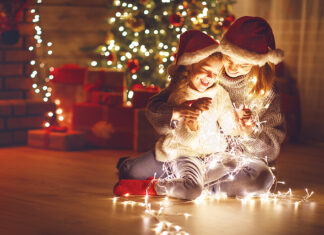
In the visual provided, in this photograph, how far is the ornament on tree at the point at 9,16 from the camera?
4.09 metres

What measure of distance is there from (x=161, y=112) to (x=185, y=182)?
332 mm

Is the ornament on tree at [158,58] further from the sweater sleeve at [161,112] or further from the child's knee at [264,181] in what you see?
the child's knee at [264,181]

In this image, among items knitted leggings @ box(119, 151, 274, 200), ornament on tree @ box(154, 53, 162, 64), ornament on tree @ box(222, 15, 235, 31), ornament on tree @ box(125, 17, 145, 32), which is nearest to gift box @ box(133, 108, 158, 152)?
ornament on tree @ box(154, 53, 162, 64)

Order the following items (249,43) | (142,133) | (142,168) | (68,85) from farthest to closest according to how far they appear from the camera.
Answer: (68,85), (142,133), (142,168), (249,43)

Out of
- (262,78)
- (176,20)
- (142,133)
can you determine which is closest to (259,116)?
(262,78)

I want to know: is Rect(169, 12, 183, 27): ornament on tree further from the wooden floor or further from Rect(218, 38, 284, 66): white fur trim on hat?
Rect(218, 38, 284, 66): white fur trim on hat

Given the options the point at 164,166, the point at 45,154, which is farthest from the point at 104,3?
the point at 164,166

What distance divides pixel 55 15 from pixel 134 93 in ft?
4.58

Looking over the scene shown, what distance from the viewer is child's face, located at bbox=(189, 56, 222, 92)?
2695 mm

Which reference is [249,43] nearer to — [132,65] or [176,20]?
[176,20]

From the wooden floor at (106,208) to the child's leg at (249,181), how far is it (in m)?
0.06

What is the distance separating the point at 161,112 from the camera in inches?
108

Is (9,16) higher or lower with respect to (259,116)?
higher

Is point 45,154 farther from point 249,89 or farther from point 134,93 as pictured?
point 249,89
